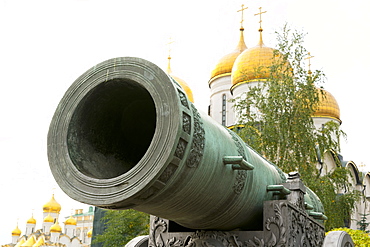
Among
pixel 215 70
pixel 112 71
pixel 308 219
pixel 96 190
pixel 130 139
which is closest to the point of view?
pixel 96 190

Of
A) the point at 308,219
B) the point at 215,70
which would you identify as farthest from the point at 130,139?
the point at 215,70

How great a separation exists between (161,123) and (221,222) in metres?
1.16

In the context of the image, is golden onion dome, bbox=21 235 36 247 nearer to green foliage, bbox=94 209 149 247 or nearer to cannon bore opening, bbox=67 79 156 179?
green foliage, bbox=94 209 149 247

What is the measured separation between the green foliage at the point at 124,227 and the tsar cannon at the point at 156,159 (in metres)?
14.0

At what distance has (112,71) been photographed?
2.50m

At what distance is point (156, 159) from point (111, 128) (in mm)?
677

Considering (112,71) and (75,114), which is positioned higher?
(112,71)

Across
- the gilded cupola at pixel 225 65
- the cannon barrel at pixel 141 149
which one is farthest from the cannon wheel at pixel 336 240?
the gilded cupola at pixel 225 65

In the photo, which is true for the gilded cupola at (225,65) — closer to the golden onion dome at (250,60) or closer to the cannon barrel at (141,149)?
the golden onion dome at (250,60)

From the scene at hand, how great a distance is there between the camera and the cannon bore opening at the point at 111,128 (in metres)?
2.56

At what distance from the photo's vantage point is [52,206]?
5344 cm

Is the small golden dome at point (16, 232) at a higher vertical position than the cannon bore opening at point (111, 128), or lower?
lower

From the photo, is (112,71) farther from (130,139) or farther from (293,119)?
(293,119)

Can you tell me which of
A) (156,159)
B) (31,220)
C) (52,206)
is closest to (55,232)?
(52,206)
